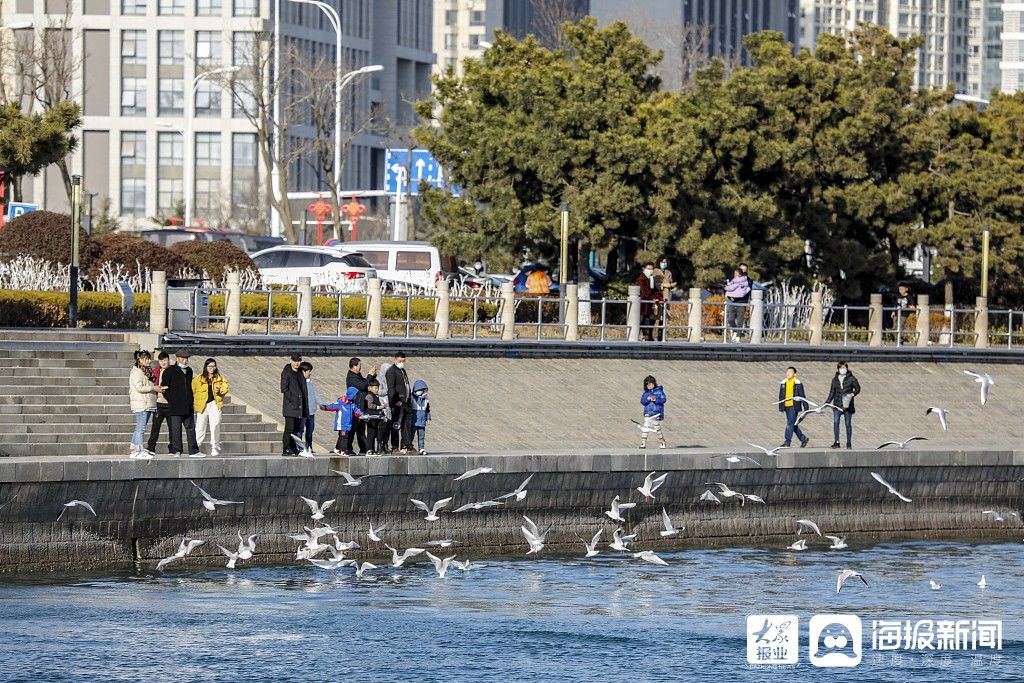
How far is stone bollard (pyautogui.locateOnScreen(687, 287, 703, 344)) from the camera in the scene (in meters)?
41.9

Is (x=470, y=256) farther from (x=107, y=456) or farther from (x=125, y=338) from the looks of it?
(x=107, y=456)

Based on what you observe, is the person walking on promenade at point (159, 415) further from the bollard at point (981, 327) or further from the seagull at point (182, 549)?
the bollard at point (981, 327)

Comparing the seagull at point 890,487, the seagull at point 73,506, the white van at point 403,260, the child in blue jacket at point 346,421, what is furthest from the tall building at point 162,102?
the seagull at point 73,506

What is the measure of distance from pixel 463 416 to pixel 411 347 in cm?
266

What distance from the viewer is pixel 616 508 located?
1188 inches

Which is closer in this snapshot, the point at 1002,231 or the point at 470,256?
the point at 470,256

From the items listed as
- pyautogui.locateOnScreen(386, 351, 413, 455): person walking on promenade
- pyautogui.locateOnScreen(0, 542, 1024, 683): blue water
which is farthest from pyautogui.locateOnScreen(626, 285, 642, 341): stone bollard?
pyautogui.locateOnScreen(386, 351, 413, 455): person walking on promenade

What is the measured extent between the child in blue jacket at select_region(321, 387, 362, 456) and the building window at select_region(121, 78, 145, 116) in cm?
7253

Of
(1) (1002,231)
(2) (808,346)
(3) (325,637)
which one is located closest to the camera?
(3) (325,637)

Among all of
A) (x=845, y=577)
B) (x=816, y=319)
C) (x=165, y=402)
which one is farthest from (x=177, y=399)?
(x=816, y=319)

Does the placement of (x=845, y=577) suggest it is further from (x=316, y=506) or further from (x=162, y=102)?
(x=162, y=102)

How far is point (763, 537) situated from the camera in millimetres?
32500

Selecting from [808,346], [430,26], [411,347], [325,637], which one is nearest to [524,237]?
[808,346]

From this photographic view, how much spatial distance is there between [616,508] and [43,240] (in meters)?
14.6
